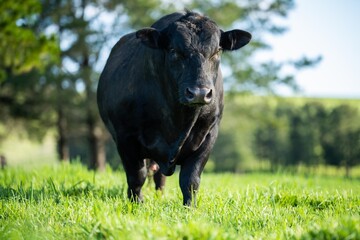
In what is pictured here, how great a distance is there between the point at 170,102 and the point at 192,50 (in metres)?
0.68

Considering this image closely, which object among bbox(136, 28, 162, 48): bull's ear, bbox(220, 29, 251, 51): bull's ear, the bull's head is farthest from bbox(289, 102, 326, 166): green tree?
bbox(136, 28, 162, 48): bull's ear

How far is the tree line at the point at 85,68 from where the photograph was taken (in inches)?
810

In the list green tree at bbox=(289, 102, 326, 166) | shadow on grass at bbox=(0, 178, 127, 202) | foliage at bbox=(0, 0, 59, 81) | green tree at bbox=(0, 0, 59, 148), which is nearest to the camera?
shadow on grass at bbox=(0, 178, 127, 202)

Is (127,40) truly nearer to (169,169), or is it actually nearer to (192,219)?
(169,169)

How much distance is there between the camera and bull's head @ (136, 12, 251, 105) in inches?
163

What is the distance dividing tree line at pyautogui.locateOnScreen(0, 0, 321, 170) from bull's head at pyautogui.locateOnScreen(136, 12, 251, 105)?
1503cm

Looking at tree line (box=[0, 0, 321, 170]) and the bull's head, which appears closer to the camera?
the bull's head

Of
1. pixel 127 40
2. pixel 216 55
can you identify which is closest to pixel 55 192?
pixel 216 55

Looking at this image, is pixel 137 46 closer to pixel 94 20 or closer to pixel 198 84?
pixel 198 84

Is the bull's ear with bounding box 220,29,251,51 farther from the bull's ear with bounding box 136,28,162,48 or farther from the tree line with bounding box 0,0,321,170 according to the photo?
the tree line with bounding box 0,0,321,170

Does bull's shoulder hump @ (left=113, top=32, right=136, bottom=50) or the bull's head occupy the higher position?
bull's shoulder hump @ (left=113, top=32, right=136, bottom=50)

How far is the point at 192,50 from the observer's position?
14.4 feet

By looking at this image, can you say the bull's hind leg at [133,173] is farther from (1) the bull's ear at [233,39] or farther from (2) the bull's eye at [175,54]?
(1) the bull's ear at [233,39]

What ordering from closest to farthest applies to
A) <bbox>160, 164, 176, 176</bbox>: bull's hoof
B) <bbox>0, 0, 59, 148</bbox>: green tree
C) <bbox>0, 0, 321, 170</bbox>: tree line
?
<bbox>160, 164, 176, 176</bbox>: bull's hoof
<bbox>0, 0, 59, 148</bbox>: green tree
<bbox>0, 0, 321, 170</bbox>: tree line
